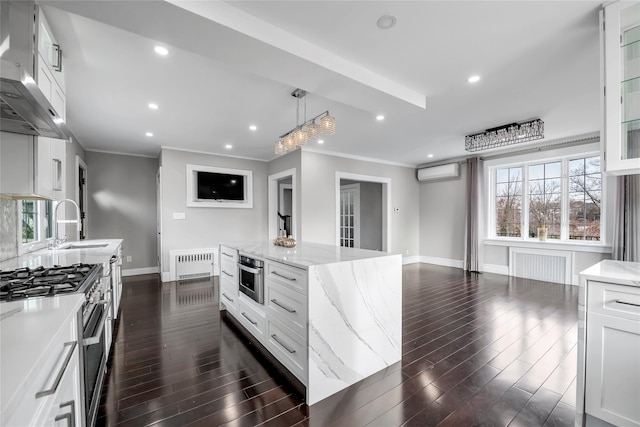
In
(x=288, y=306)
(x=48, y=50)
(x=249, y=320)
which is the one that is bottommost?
(x=249, y=320)

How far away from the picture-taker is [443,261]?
260 inches

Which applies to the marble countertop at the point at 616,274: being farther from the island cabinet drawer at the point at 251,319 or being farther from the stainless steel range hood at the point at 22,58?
the stainless steel range hood at the point at 22,58

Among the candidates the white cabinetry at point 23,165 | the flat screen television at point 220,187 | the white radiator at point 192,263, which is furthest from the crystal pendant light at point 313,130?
the white radiator at point 192,263

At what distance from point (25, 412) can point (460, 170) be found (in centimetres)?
696

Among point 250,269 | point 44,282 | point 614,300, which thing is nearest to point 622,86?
point 614,300

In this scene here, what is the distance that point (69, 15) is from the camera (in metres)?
1.73

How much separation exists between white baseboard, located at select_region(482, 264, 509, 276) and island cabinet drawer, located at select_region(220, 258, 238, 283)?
5.30m

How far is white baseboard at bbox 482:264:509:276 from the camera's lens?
5.48 m

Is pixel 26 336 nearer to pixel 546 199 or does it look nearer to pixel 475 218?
pixel 475 218

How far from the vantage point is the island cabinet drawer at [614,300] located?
4.47ft

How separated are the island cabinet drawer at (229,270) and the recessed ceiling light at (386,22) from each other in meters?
2.55

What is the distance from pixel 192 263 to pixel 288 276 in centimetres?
390

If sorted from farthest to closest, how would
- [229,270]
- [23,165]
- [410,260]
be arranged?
1. [410,260]
2. [229,270]
3. [23,165]

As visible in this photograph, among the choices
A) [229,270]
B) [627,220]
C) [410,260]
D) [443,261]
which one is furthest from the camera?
[410,260]
